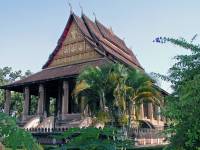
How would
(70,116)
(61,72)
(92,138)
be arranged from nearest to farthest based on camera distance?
(92,138), (70,116), (61,72)

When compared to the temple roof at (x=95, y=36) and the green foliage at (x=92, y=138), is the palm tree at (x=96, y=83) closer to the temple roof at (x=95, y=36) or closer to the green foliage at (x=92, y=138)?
the temple roof at (x=95, y=36)

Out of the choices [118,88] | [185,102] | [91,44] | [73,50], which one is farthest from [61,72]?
[185,102]

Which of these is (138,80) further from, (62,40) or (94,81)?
(62,40)

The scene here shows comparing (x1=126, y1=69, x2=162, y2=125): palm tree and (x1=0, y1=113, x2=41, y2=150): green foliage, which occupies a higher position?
(x1=126, y1=69, x2=162, y2=125): palm tree

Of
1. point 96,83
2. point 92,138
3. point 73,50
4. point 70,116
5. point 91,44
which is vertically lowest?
point 92,138

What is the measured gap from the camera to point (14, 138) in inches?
87.8

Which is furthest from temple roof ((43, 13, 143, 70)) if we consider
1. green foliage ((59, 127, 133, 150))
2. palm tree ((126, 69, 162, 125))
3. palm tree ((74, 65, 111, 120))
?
green foliage ((59, 127, 133, 150))

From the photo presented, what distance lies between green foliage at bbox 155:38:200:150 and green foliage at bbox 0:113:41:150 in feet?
9.32

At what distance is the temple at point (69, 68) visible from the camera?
1026 inches

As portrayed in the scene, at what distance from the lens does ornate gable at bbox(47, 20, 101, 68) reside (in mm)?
28855

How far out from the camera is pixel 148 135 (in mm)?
20969

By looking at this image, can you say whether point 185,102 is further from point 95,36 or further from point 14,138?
point 95,36

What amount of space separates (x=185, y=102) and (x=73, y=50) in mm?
25587

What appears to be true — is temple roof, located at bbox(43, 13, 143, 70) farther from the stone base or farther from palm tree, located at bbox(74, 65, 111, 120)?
palm tree, located at bbox(74, 65, 111, 120)
